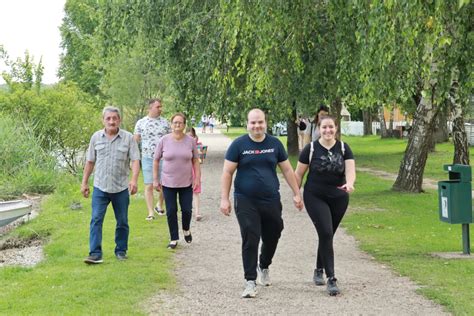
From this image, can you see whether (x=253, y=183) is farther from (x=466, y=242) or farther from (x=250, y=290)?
(x=466, y=242)

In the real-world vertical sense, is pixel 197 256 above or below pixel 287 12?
below

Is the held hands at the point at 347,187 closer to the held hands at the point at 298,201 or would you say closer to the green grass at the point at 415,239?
the held hands at the point at 298,201

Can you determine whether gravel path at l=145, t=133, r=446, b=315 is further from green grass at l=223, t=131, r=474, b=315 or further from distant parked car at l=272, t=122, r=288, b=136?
distant parked car at l=272, t=122, r=288, b=136

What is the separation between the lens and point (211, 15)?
16.7 meters

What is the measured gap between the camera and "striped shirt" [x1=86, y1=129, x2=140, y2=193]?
30.9ft

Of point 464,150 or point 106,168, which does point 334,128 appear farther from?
point 464,150

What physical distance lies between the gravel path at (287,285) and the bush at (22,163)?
948 centimetres

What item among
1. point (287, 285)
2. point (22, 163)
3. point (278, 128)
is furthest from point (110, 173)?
point (278, 128)

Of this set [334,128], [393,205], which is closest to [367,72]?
[334,128]

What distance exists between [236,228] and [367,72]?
3166 millimetres

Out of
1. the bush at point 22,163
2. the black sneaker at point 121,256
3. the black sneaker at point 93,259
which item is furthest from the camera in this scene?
the bush at point 22,163

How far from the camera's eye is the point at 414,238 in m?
11.7

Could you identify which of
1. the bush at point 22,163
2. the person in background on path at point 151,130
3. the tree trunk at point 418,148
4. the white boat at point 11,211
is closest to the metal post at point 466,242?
the person in background on path at point 151,130

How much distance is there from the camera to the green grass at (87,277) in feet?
24.2
